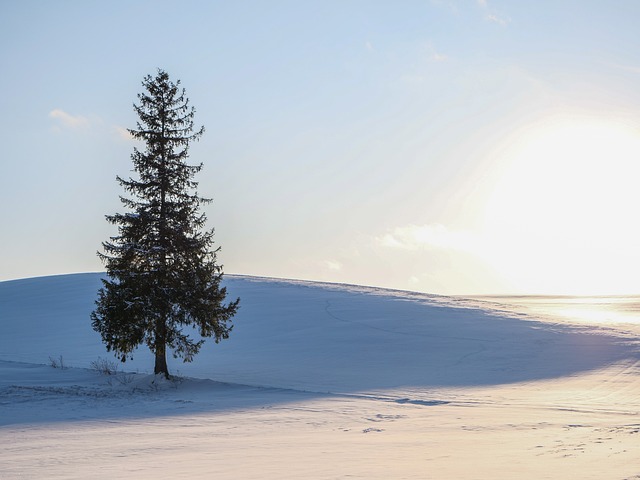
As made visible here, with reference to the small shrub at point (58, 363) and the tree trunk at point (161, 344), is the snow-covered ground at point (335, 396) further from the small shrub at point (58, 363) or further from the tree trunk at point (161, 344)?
the tree trunk at point (161, 344)

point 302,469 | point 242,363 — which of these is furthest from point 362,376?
point 302,469

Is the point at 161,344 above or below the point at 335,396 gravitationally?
above

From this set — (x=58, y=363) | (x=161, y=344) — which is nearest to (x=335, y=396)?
(x=161, y=344)

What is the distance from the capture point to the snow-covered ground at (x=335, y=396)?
11195mm

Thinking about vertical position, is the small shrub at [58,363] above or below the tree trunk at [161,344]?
below

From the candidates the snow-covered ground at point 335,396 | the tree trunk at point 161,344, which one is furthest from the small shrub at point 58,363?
the tree trunk at point 161,344

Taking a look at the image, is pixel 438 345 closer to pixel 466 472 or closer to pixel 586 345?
pixel 586 345

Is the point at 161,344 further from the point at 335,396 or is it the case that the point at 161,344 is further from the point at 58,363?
the point at 58,363

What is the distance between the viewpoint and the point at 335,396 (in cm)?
2200

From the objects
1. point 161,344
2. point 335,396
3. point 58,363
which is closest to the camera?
point 335,396

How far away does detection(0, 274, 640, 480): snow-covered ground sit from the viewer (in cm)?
1120

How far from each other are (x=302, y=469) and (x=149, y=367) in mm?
21559

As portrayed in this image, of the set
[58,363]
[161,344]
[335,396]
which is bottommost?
[335,396]

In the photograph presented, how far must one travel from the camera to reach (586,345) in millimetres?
31297
